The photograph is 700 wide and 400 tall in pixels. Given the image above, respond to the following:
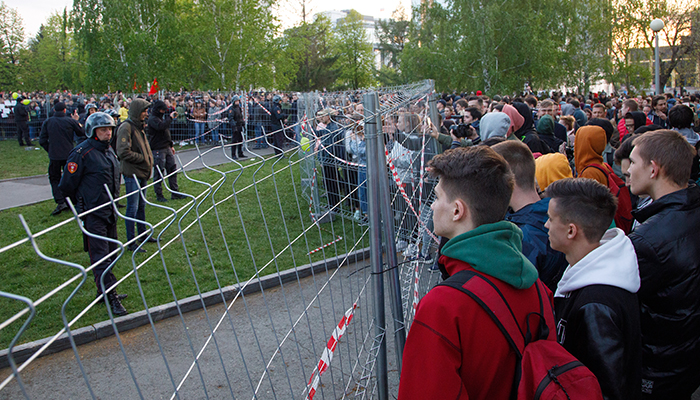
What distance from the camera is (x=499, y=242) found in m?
1.56

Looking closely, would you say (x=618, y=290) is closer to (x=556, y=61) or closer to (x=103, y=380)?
(x=103, y=380)

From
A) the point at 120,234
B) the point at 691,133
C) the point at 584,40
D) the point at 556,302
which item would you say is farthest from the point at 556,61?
the point at 556,302

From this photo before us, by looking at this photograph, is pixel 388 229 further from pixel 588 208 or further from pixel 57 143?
pixel 57 143

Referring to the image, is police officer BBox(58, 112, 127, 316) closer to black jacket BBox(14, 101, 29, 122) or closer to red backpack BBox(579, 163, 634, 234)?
red backpack BBox(579, 163, 634, 234)

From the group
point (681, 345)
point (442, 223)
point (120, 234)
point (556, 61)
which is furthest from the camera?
point (556, 61)

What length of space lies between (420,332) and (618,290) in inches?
42.2

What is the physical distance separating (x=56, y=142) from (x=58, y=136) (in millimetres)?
132

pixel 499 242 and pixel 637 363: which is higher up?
pixel 499 242

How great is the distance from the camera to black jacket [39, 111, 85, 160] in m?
9.33

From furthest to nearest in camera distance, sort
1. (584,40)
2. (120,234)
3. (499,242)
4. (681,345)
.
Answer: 1. (584,40)
2. (120,234)
3. (681,345)
4. (499,242)

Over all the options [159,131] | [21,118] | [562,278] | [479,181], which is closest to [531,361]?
[479,181]

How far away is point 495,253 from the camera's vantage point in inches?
60.6

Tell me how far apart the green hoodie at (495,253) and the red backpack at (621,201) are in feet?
10.4

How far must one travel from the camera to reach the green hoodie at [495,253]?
1.52m
